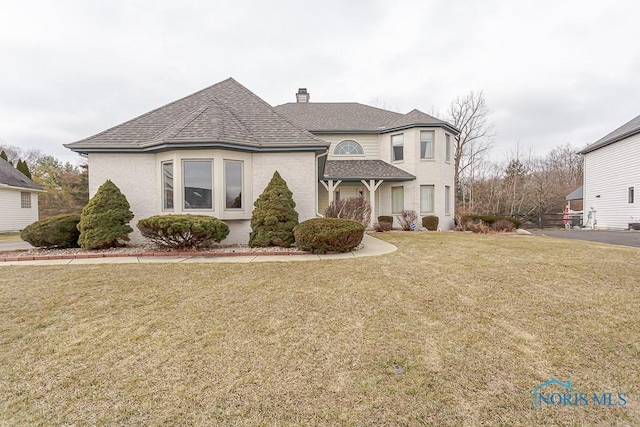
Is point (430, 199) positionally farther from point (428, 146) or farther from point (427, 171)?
point (428, 146)

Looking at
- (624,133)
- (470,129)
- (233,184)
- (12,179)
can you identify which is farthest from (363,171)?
(12,179)

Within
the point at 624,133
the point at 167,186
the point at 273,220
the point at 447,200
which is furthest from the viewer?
the point at 447,200

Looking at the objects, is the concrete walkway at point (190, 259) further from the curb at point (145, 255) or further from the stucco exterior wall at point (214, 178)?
the stucco exterior wall at point (214, 178)

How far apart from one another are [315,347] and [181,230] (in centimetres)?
584

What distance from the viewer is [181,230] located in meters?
7.38

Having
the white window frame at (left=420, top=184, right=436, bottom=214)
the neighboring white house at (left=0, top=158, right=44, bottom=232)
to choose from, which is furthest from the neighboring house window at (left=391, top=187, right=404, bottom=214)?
the neighboring white house at (left=0, top=158, right=44, bottom=232)

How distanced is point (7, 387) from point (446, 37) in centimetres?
1818

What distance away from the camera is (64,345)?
9.75 feet

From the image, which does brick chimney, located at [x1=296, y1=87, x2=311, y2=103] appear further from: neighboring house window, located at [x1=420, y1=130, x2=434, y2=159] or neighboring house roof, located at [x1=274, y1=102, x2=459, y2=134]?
neighboring house window, located at [x1=420, y1=130, x2=434, y2=159]

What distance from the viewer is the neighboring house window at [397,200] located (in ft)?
55.4

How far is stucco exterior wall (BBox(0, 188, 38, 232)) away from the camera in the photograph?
17.9m

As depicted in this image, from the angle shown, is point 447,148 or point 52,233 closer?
point 52,233

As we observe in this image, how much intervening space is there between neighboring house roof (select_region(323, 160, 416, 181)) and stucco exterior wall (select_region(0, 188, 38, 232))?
2092 cm

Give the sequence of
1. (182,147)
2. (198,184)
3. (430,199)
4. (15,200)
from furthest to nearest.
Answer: (15,200) < (430,199) < (198,184) < (182,147)
